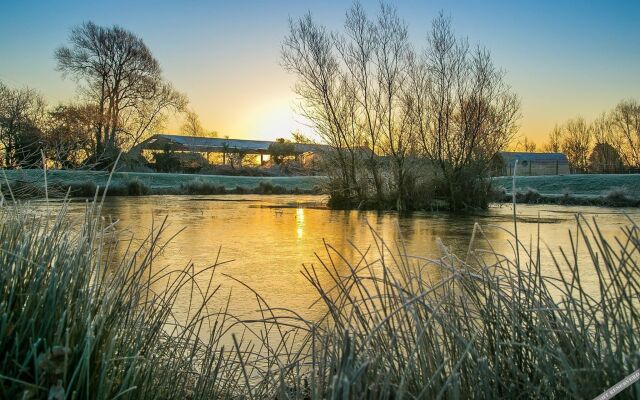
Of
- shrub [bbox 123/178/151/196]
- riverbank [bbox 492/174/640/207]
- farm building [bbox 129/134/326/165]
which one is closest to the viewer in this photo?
riverbank [bbox 492/174/640/207]

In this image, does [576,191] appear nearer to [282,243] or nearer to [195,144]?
[282,243]

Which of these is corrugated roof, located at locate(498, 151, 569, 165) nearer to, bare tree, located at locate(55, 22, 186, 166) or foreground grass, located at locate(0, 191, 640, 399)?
bare tree, located at locate(55, 22, 186, 166)

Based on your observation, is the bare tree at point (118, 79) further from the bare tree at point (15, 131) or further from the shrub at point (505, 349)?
the shrub at point (505, 349)

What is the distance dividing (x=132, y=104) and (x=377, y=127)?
67.5ft

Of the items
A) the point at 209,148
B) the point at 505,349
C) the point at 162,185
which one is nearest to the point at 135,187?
the point at 162,185

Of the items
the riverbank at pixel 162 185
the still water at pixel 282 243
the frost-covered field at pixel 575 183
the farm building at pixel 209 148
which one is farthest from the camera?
the farm building at pixel 209 148

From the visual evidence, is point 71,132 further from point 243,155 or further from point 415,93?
point 243,155

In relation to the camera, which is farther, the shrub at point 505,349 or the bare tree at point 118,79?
the bare tree at point 118,79

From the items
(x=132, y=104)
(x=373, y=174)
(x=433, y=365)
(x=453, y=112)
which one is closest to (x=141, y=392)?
(x=433, y=365)

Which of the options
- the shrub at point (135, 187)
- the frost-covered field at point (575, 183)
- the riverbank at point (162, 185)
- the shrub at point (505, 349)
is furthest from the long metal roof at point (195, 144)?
the shrub at point (505, 349)

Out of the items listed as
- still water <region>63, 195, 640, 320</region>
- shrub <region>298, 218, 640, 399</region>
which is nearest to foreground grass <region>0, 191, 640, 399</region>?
shrub <region>298, 218, 640, 399</region>

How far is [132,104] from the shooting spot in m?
31.3

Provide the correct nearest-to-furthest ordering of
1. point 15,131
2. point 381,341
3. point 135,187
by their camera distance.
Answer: point 381,341 → point 15,131 → point 135,187

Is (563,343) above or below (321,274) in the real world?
above
